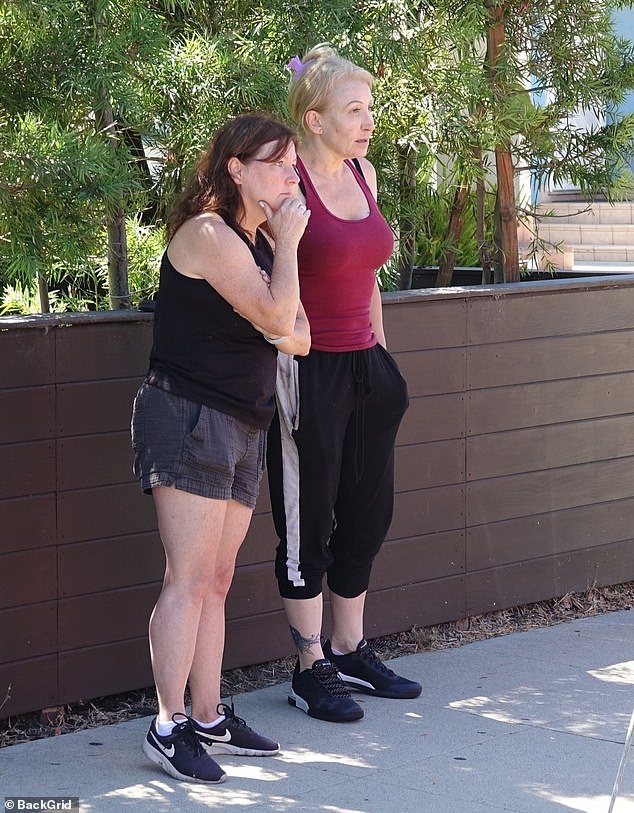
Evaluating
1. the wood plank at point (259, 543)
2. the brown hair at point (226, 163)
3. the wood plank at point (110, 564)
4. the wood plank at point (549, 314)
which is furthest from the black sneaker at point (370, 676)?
the brown hair at point (226, 163)

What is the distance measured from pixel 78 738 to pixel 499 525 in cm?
197

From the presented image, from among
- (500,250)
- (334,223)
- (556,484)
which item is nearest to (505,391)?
(556,484)

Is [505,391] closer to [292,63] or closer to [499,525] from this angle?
[499,525]

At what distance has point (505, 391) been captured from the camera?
5242 millimetres

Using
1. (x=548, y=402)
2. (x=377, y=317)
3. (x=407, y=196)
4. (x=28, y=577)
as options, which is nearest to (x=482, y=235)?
(x=407, y=196)

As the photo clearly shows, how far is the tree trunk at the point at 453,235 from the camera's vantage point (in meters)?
6.16

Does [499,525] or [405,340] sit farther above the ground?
[405,340]

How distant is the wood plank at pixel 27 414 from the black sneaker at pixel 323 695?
44.0 inches

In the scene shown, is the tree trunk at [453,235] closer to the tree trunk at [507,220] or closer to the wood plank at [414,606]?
the tree trunk at [507,220]

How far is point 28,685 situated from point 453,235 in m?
3.12

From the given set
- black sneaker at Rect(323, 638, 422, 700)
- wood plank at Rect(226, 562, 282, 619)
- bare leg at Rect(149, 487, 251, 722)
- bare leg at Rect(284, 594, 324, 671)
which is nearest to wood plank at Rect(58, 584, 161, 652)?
wood plank at Rect(226, 562, 282, 619)

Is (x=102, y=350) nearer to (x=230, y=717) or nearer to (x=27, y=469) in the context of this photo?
(x=27, y=469)

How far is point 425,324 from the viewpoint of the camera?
4973mm

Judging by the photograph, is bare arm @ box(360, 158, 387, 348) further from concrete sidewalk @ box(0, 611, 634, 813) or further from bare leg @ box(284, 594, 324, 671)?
concrete sidewalk @ box(0, 611, 634, 813)
